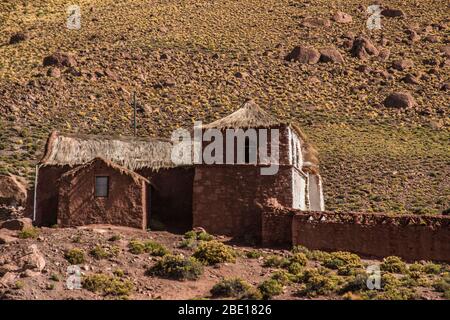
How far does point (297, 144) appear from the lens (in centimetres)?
3700

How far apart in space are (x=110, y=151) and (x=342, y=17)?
53559mm

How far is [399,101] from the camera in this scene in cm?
6606

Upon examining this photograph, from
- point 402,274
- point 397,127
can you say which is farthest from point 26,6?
point 402,274

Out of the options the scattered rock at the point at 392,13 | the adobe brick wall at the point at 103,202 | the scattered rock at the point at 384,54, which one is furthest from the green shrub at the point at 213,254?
the scattered rock at the point at 392,13

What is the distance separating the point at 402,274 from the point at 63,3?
2697 inches

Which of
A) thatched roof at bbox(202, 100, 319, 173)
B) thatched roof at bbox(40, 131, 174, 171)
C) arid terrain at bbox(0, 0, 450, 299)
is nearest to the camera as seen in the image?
arid terrain at bbox(0, 0, 450, 299)

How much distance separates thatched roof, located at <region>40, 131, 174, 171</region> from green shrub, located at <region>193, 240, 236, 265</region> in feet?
22.7

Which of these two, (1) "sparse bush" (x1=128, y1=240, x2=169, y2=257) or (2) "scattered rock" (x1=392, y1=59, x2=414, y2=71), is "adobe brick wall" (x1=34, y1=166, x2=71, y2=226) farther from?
(2) "scattered rock" (x1=392, y1=59, x2=414, y2=71)

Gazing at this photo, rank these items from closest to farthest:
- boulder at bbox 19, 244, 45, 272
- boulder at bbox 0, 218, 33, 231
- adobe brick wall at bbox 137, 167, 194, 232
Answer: boulder at bbox 19, 244, 45, 272, boulder at bbox 0, 218, 33, 231, adobe brick wall at bbox 137, 167, 194, 232

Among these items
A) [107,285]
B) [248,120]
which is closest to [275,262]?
[107,285]

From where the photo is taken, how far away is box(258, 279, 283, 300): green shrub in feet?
82.4

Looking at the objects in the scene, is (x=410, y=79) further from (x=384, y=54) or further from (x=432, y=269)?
(x=432, y=269)

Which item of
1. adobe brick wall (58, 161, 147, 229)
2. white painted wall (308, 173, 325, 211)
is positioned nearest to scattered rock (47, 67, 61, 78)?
white painted wall (308, 173, 325, 211)
